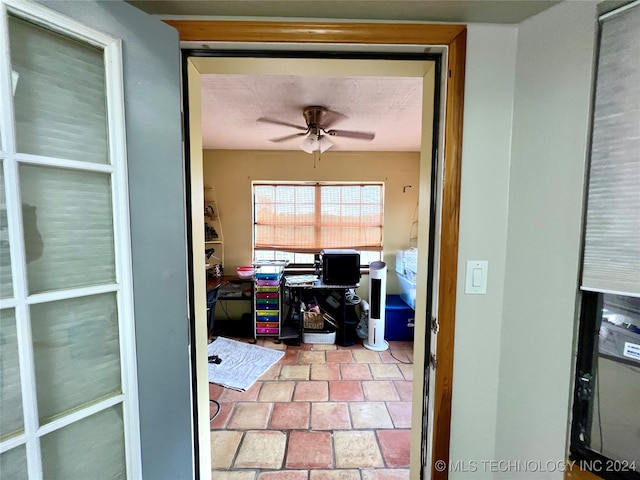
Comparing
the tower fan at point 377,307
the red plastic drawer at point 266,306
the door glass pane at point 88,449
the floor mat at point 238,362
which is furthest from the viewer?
the red plastic drawer at point 266,306

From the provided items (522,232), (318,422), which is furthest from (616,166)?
(318,422)

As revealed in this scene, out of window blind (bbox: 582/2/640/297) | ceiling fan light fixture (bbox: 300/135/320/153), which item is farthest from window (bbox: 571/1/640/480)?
ceiling fan light fixture (bbox: 300/135/320/153)

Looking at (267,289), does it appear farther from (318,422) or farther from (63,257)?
(63,257)

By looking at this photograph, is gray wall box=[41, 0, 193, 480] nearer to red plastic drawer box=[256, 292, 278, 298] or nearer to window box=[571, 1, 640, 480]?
window box=[571, 1, 640, 480]

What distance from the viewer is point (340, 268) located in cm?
327

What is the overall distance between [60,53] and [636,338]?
5.84ft

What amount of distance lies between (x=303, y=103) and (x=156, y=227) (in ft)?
5.31

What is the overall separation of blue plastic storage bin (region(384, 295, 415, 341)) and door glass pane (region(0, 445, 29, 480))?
3.03 m

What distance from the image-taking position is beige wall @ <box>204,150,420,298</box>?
365 cm

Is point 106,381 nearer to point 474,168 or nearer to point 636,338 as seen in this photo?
point 474,168

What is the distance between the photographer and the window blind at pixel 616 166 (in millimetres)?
737

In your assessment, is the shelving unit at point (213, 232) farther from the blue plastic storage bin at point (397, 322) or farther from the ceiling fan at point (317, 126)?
the blue plastic storage bin at point (397, 322)

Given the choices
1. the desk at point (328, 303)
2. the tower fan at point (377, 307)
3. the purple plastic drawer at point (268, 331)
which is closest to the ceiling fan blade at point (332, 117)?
the tower fan at point (377, 307)

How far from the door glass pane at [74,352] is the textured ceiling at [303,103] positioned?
4.87 ft
